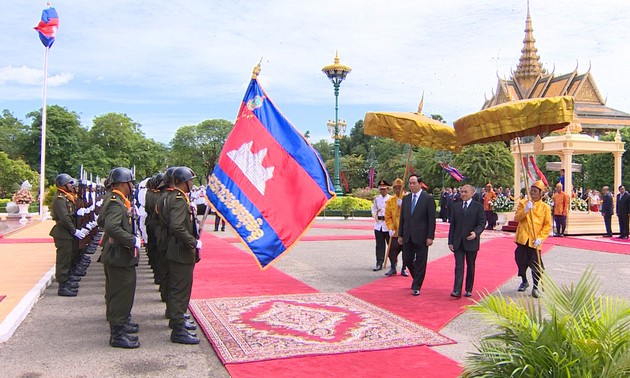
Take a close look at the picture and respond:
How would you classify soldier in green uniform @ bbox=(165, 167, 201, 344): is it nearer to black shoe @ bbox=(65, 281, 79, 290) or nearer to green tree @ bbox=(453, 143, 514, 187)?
black shoe @ bbox=(65, 281, 79, 290)

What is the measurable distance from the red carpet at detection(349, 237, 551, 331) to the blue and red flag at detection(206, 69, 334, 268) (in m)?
1.95

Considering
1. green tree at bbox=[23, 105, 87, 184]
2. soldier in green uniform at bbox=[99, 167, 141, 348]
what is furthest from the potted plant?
green tree at bbox=[23, 105, 87, 184]

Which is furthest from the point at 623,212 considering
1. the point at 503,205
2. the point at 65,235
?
the point at 65,235

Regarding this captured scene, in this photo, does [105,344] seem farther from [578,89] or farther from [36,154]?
[578,89]

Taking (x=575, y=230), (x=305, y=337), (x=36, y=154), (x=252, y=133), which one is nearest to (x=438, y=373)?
(x=305, y=337)

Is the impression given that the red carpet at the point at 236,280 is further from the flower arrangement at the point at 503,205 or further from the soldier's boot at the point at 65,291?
the flower arrangement at the point at 503,205

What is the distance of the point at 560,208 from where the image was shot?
697 inches

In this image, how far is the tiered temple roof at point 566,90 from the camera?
191 ft

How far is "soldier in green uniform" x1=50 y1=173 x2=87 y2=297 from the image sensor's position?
8.01 meters

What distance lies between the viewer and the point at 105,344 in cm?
550

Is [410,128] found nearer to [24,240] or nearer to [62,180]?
[62,180]

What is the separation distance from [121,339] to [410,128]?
6.00 meters

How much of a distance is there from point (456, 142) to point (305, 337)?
5313mm

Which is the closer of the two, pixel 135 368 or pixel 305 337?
pixel 135 368
